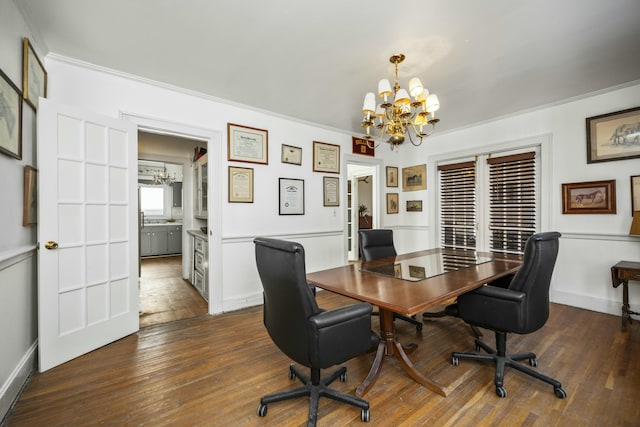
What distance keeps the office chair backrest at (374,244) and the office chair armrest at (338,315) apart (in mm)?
1333

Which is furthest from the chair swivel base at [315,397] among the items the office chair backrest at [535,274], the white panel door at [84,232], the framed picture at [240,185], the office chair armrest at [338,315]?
the framed picture at [240,185]

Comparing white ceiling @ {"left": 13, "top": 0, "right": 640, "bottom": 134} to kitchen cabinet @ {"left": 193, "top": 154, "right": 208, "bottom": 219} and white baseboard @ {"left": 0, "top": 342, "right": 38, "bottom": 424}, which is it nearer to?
kitchen cabinet @ {"left": 193, "top": 154, "right": 208, "bottom": 219}

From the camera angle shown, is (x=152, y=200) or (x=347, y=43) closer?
(x=347, y=43)

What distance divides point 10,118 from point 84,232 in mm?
911

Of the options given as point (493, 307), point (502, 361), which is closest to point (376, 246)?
point (493, 307)

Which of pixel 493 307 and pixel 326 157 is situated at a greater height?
pixel 326 157

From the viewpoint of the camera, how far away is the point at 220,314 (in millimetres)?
3119

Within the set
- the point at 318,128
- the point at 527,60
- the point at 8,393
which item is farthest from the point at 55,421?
the point at 527,60

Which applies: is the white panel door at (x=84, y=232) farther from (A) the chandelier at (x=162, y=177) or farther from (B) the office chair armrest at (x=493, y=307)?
(A) the chandelier at (x=162, y=177)

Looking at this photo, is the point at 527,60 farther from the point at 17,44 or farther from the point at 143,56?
the point at 17,44

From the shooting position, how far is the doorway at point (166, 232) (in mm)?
3420

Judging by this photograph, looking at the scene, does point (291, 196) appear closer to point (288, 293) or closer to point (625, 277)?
point (288, 293)

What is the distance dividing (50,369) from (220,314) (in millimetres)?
1404

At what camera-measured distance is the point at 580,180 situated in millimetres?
3174
